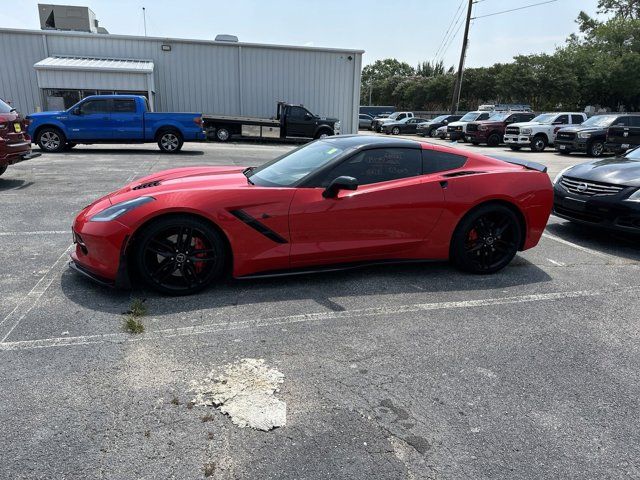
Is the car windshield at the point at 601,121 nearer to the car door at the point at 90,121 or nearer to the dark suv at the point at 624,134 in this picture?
the dark suv at the point at 624,134

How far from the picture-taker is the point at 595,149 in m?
19.3

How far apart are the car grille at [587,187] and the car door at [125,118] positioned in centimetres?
1291

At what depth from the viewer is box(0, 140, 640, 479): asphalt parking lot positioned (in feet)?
7.41

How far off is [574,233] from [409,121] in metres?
32.5

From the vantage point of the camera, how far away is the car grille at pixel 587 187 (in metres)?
5.96

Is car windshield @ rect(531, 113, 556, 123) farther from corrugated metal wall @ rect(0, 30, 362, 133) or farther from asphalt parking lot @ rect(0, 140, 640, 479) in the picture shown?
asphalt parking lot @ rect(0, 140, 640, 479)

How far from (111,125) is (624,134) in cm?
1778

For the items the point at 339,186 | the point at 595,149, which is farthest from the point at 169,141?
the point at 595,149

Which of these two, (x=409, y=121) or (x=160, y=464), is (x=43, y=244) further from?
(x=409, y=121)

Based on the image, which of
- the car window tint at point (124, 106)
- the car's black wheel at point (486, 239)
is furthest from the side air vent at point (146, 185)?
the car window tint at point (124, 106)

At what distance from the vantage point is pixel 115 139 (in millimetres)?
15375

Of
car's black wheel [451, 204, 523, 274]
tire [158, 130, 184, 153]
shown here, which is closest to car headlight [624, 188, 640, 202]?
car's black wheel [451, 204, 523, 274]

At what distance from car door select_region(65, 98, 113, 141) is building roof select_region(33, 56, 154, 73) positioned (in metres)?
7.44

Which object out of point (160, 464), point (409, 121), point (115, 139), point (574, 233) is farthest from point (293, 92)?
point (160, 464)
